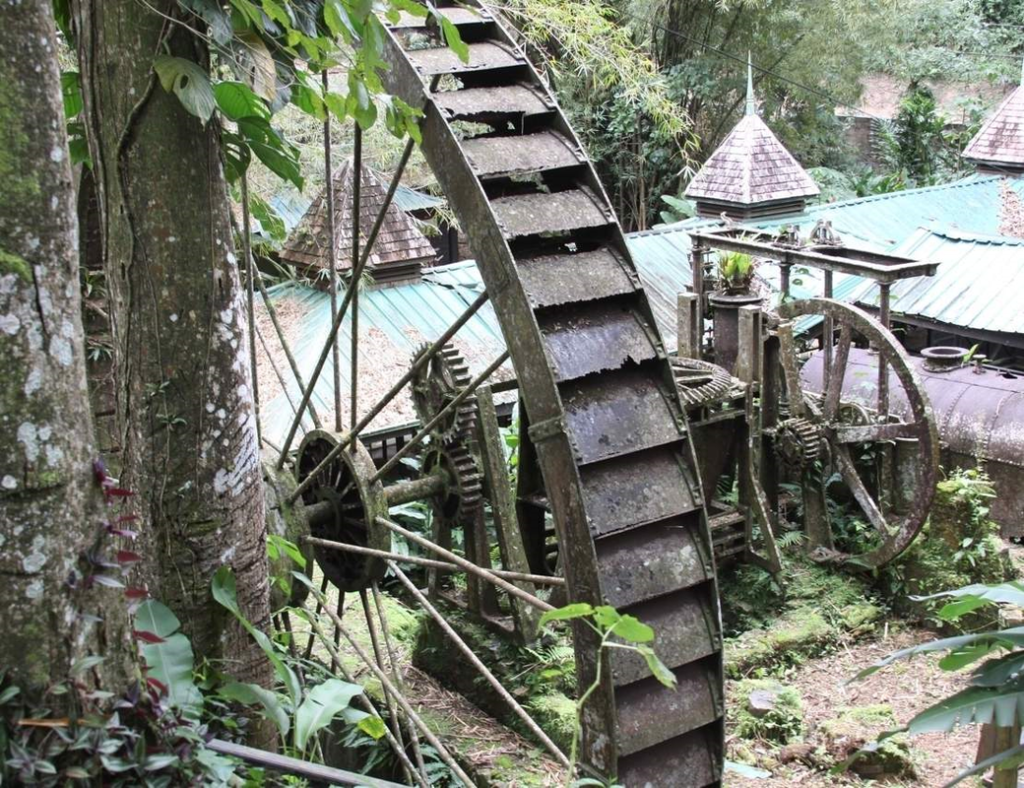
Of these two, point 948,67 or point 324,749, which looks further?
point 948,67

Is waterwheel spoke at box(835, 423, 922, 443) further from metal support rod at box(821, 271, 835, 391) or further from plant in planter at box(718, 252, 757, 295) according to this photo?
plant in planter at box(718, 252, 757, 295)

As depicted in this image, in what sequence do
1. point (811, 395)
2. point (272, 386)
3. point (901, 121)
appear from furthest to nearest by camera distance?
point (901, 121), point (272, 386), point (811, 395)

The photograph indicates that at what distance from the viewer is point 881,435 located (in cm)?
877

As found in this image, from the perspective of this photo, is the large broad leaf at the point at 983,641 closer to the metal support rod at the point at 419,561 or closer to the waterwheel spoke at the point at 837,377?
the metal support rod at the point at 419,561

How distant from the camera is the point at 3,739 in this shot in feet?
7.33

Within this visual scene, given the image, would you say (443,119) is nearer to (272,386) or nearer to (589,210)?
(589,210)

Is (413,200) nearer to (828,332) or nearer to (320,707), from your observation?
(828,332)

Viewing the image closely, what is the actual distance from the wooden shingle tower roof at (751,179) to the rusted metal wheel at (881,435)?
24.0 ft

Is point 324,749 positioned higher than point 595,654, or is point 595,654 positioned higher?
point 595,654

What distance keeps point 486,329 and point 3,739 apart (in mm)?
9558

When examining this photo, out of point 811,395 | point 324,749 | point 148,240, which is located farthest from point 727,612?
point 148,240

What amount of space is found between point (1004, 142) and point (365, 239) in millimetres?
11408

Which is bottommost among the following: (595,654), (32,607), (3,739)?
Result: (595,654)

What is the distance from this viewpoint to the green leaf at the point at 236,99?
3566 mm
